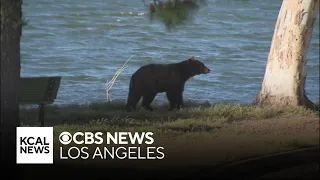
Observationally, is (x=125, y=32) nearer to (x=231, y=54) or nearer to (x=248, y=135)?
(x=231, y=54)

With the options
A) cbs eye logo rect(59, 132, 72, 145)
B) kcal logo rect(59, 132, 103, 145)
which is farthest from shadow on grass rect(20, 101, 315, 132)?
cbs eye logo rect(59, 132, 72, 145)

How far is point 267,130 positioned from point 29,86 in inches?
119

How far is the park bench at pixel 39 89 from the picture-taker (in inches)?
439

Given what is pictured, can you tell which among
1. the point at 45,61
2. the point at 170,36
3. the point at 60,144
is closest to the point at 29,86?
the point at 60,144

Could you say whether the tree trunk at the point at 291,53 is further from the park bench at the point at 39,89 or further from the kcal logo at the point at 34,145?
the kcal logo at the point at 34,145

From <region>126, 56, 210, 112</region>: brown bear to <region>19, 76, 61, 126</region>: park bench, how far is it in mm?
1444

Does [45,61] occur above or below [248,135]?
below

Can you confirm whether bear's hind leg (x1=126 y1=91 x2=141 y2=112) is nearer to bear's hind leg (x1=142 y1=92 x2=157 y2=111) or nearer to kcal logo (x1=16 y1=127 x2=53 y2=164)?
bear's hind leg (x1=142 y1=92 x2=157 y2=111)

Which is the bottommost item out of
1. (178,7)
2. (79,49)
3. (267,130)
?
(79,49)

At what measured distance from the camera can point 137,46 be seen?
2208 cm

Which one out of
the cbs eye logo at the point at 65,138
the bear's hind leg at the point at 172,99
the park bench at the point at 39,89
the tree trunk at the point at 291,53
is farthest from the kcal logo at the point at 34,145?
the tree trunk at the point at 291,53

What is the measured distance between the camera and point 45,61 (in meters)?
20.1

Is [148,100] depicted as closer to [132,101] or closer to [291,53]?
[132,101]

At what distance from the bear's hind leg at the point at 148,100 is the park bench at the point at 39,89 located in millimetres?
1675
